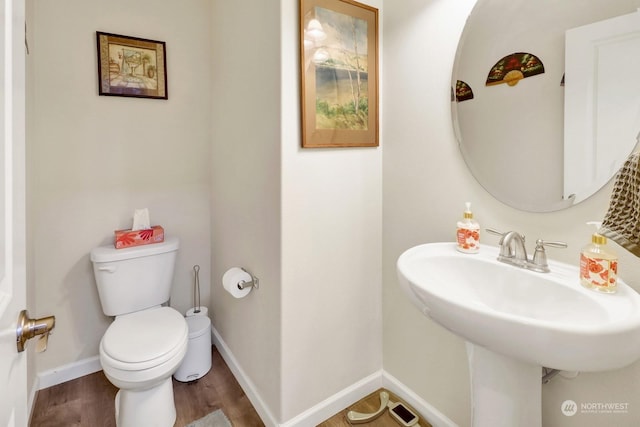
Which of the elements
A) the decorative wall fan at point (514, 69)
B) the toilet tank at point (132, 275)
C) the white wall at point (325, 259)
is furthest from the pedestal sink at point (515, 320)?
the toilet tank at point (132, 275)

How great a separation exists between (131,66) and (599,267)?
2.32 m

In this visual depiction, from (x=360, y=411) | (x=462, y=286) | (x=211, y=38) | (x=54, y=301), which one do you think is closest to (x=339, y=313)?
(x=360, y=411)

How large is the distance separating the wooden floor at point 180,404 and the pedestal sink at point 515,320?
0.70 meters

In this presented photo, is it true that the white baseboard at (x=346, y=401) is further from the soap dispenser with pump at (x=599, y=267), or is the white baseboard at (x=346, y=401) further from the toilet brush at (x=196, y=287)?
the soap dispenser with pump at (x=599, y=267)

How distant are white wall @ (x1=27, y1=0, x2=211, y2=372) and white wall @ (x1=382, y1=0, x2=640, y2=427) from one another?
1.25 meters

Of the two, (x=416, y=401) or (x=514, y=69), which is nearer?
(x=514, y=69)

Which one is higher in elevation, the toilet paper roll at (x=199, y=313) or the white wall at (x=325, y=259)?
the white wall at (x=325, y=259)

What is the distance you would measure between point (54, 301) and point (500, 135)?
234 centimetres

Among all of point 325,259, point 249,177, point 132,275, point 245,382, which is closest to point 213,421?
point 245,382

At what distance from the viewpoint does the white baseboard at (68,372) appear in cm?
183

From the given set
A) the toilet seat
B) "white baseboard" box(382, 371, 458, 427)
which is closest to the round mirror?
"white baseboard" box(382, 371, 458, 427)

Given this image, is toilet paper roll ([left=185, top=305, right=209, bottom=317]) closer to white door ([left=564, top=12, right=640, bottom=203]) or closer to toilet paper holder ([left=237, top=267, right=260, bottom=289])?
toilet paper holder ([left=237, top=267, right=260, bottom=289])

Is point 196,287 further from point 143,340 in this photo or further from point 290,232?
point 290,232

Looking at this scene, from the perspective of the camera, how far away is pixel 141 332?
1568 mm
